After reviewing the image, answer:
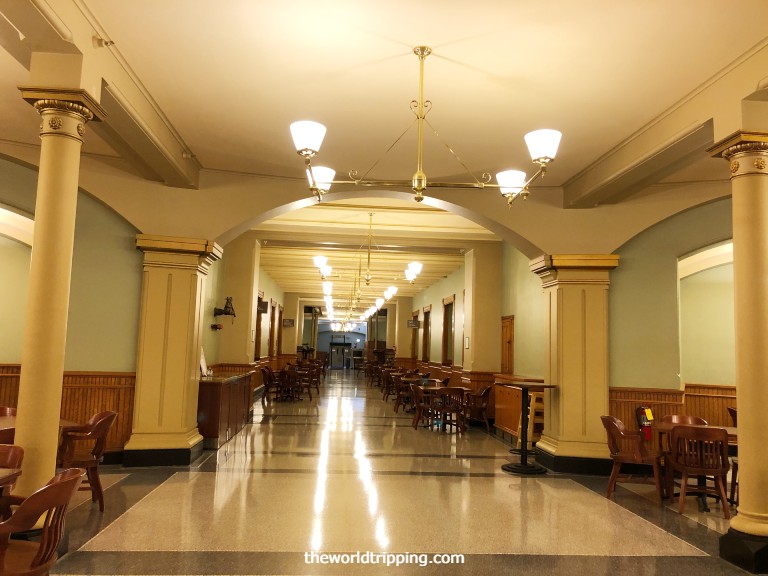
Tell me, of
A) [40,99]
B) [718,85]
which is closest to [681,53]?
[718,85]

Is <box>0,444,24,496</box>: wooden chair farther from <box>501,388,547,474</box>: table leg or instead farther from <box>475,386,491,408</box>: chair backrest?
<box>475,386,491,408</box>: chair backrest

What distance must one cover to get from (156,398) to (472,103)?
13.0 ft

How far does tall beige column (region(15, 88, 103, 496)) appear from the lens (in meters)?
3.04

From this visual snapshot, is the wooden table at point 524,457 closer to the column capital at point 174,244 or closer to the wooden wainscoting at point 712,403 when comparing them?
the wooden wainscoting at point 712,403

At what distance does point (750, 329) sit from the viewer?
11.5 feet

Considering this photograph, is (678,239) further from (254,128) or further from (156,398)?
(156,398)

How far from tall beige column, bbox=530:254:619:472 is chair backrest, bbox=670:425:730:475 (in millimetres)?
1444

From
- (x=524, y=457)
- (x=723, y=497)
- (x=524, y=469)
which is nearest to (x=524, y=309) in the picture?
(x=524, y=457)

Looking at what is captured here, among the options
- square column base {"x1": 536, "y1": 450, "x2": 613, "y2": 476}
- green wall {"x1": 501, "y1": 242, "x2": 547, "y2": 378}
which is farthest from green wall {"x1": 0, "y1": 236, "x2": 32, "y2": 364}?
green wall {"x1": 501, "y1": 242, "x2": 547, "y2": 378}

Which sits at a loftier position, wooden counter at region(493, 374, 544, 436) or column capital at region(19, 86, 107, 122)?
column capital at region(19, 86, 107, 122)

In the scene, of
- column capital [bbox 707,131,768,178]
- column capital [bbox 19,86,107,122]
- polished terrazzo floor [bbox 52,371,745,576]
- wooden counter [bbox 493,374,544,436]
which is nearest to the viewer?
column capital [bbox 19,86,107,122]

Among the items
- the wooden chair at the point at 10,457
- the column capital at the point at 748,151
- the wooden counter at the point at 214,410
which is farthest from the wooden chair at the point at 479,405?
the wooden chair at the point at 10,457

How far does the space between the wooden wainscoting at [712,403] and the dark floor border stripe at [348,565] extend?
16.1ft

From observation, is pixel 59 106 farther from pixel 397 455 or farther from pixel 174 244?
pixel 397 455
